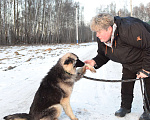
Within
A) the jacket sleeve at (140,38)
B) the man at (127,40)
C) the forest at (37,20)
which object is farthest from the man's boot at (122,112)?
the forest at (37,20)

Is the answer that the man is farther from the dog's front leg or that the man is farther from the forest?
the forest

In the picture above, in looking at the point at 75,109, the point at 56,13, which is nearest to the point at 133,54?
the point at 75,109

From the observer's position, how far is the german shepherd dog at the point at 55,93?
2535 millimetres

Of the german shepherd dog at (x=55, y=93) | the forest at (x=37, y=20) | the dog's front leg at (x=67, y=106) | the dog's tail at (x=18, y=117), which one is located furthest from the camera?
the forest at (x=37, y=20)

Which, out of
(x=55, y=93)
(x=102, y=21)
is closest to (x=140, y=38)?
(x=102, y=21)

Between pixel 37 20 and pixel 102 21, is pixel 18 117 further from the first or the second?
pixel 37 20

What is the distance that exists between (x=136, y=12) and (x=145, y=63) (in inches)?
2368

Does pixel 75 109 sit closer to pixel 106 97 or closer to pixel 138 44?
pixel 106 97

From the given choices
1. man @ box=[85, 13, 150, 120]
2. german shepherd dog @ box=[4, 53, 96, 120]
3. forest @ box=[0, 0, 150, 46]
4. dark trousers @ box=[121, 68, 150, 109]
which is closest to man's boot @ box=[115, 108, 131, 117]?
A: dark trousers @ box=[121, 68, 150, 109]

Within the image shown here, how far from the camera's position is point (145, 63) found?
8.08 ft

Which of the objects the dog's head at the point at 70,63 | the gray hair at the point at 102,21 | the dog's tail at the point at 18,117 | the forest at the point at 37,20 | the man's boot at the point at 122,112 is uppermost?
the forest at the point at 37,20

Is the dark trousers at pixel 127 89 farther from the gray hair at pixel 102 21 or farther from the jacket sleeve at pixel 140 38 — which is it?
the gray hair at pixel 102 21

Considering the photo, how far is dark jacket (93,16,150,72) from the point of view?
2315 millimetres

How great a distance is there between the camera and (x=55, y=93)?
9.00 feet
